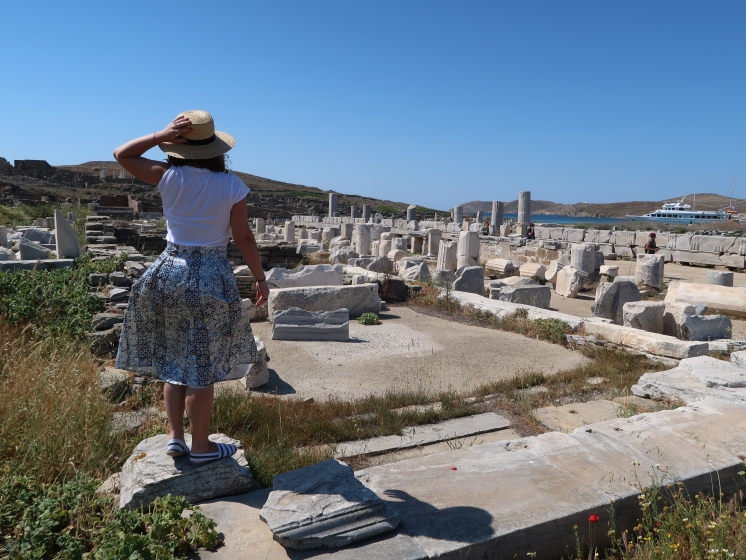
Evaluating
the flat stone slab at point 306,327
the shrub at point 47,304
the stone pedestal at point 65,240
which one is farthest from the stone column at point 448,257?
the shrub at point 47,304

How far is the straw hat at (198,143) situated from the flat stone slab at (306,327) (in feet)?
17.8

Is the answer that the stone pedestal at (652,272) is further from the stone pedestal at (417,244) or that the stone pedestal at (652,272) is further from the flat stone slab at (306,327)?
the stone pedestal at (417,244)

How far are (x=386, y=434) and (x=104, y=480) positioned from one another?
2247 millimetres

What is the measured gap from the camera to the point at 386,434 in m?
4.54

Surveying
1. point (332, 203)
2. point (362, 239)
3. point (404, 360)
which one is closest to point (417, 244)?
point (362, 239)

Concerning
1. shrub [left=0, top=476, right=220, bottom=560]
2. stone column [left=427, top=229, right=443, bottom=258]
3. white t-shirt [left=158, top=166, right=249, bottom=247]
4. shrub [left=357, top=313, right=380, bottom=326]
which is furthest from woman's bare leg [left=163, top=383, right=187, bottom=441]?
stone column [left=427, top=229, right=443, bottom=258]

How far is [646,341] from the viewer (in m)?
7.16

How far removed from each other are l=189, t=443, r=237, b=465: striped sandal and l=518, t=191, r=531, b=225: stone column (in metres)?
26.8

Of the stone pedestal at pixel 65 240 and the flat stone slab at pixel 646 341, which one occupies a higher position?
the stone pedestal at pixel 65 240

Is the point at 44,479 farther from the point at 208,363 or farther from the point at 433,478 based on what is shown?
the point at 433,478

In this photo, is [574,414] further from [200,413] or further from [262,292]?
[200,413]

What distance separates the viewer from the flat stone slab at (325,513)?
227 centimetres

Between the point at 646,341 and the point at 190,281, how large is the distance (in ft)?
21.0

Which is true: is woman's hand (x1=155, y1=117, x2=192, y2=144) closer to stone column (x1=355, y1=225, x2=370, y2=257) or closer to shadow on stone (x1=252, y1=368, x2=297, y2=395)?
shadow on stone (x1=252, y1=368, x2=297, y2=395)
